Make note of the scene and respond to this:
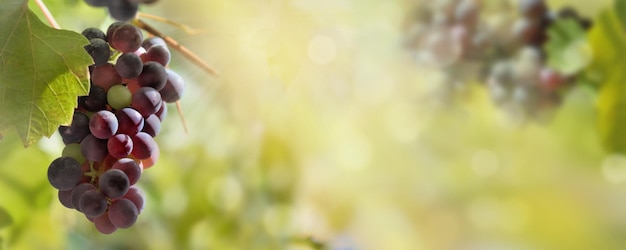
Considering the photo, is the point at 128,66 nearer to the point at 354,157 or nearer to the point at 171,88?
the point at 171,88

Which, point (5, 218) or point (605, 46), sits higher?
point (605, 46)

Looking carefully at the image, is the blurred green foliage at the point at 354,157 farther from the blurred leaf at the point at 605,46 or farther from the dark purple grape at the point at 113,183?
the dark purple grape at the point at 113,183

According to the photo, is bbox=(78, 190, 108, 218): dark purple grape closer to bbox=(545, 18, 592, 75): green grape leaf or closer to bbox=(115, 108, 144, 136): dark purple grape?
bbox=(115, 108, 144, 136): dark purple grape

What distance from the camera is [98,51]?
16.5 inches

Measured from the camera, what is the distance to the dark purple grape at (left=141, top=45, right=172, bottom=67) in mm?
449

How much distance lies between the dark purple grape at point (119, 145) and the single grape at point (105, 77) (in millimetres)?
44

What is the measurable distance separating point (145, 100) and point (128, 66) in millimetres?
26

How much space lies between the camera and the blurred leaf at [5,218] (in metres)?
0.53

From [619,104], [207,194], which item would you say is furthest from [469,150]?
[207,194]

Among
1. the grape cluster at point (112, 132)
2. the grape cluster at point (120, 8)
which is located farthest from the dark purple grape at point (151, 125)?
the grape cluster at point (120, 8)

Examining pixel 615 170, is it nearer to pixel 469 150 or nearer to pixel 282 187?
pixel 469 150

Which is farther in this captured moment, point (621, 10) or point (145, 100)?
point (621, 10)

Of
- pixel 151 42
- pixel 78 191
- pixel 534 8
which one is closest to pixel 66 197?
pixel 78 191

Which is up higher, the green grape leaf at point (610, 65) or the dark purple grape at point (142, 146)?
the green grape leaf at point (610, 65)
